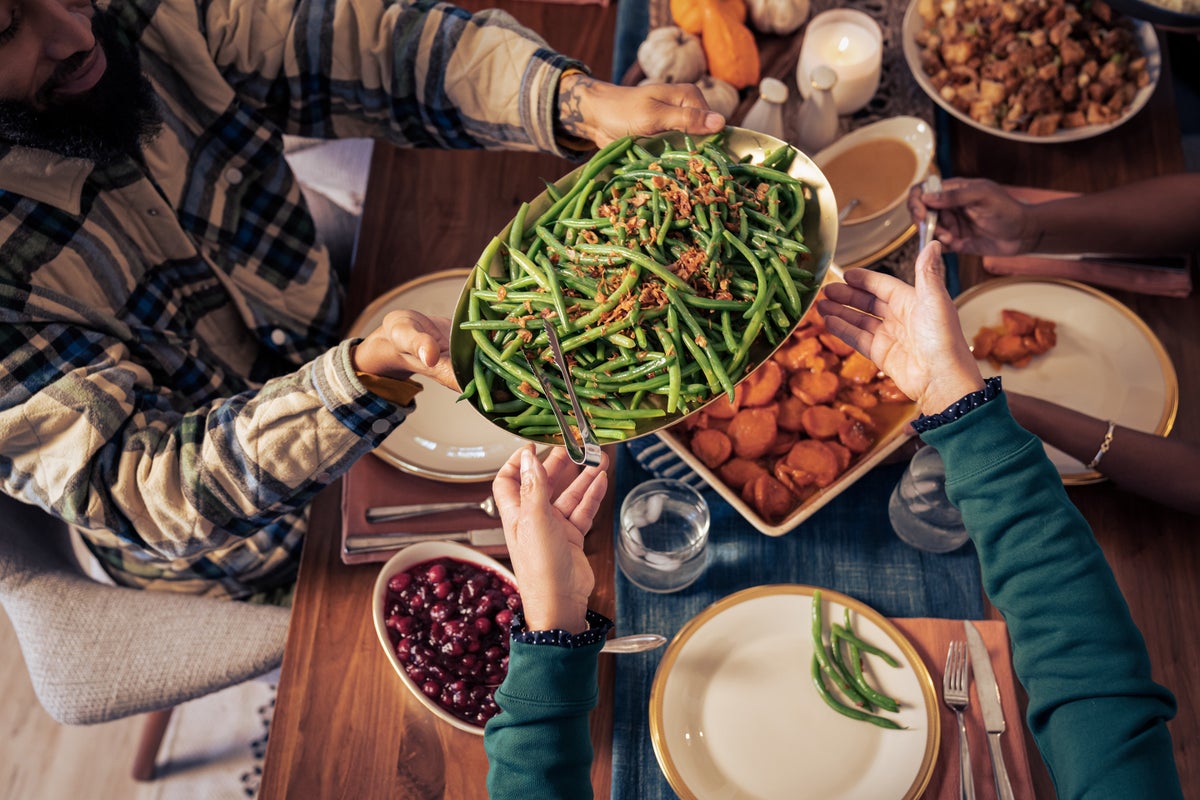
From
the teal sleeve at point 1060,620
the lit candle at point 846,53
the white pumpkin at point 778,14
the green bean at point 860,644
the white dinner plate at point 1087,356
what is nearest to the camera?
the teal sleeve at point 1060,620

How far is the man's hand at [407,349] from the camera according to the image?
1732mm

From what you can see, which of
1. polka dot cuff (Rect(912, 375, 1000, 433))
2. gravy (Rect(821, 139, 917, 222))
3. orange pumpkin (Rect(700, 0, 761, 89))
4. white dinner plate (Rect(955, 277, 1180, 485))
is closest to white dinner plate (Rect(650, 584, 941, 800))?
polka dot cuff (Rect(912, 375, 1000, 433))

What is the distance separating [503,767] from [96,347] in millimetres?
1229

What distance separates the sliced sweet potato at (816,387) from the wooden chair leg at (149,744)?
8.24 ft

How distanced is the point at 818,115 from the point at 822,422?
89 cm

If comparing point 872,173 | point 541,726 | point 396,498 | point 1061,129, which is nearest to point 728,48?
point 872,173

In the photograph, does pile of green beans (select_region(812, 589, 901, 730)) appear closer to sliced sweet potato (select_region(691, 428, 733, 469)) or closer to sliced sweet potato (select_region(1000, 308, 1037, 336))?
sliced sweet potato (select_region(691, 428, 733, 469))

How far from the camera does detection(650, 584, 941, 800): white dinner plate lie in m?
1.77

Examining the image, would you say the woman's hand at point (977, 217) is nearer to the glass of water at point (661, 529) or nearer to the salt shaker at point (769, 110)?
the salt shaker at point (769, 110)

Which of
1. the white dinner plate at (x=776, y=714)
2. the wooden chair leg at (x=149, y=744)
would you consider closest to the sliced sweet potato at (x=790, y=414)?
the white dinner plate at (x=776, y=714)

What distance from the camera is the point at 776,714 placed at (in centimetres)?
184

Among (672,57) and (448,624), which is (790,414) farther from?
(672,57)

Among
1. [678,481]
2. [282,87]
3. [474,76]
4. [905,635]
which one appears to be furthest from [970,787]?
[282,87]

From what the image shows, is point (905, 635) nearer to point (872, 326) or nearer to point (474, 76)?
point (872, 326)
